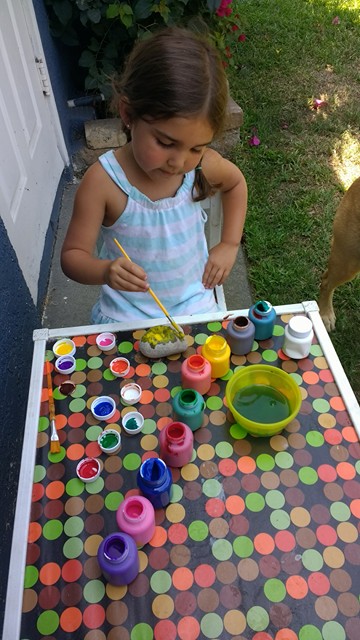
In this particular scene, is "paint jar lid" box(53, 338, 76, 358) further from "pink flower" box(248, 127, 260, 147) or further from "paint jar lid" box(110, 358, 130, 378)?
"pink flower" box(248, 127, 260, 147)

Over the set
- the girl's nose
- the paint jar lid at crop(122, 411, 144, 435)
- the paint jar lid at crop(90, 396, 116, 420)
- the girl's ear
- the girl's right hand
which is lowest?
the paint jar lid at crop(122, 411, 144, 435)

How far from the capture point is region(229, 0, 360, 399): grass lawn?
2.82 meters

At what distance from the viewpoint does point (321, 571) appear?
0.98 meters

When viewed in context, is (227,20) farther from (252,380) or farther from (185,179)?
(252,380)

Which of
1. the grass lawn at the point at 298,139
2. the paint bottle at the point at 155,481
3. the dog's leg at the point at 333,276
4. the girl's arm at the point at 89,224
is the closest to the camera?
the paint bottle at the point at 155,481

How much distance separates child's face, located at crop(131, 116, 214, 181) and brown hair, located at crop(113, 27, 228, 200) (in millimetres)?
20

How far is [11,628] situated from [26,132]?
237cm

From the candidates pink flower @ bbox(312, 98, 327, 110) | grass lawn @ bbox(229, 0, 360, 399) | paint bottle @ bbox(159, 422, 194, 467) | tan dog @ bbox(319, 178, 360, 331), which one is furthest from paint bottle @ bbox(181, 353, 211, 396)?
pink flower @ bbox(312, 98, 327, 110)

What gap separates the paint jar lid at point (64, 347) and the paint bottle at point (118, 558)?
548mm

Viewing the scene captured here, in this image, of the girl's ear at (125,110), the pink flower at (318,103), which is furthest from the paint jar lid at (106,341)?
the pink flower at (318,103)

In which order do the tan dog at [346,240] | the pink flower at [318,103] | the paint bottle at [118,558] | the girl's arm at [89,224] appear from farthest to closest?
the pink flower at [318,103] → the tan dog at [346,240] → the girl's arm at [89,224] → the paint bottle at [118,558]

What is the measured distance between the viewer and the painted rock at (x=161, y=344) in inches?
53.0

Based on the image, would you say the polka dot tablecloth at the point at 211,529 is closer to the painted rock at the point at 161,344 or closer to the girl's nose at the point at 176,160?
the painted rock at the point at 161,344

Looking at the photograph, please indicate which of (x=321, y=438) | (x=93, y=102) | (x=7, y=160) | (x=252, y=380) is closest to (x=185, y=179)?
(x=252, y=380)
